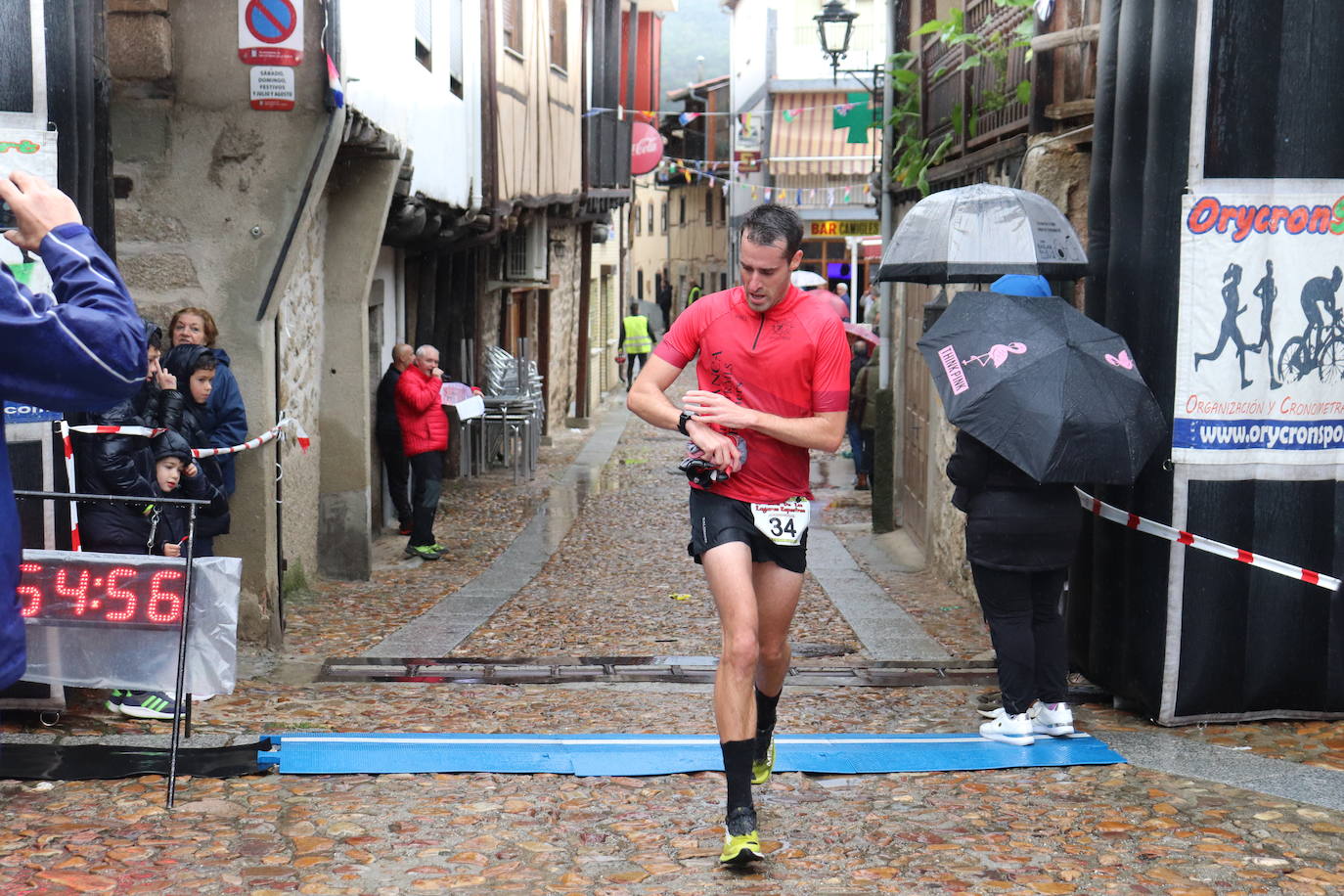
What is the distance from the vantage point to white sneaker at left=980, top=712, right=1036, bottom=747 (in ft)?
18.1

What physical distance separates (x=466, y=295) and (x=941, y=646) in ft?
33.7

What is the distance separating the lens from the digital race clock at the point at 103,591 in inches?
197

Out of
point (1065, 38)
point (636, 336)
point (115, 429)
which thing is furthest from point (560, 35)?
point (115, 429)

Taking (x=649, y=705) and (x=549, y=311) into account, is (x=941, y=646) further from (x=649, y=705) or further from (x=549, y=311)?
(x=549, y=311)

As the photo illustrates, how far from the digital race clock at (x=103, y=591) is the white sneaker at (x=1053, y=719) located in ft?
9.72

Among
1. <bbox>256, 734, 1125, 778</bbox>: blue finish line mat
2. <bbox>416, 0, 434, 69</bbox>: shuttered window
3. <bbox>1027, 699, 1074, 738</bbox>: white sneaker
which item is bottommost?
<bbox>256, 734, 1125, 778</bbox>: blue finish line mat

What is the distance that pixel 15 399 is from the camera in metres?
2.68

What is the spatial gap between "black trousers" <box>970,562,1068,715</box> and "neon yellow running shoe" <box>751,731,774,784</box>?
3.41 feet

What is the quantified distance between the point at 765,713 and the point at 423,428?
7.56 meters

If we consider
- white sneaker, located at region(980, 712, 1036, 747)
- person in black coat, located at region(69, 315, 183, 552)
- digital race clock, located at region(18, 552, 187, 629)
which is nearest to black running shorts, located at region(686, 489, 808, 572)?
white sneaker, located at region(980, 712, 1036, 747)

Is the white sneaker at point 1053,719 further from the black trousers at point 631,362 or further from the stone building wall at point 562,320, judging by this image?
the black trousers at point 631,362

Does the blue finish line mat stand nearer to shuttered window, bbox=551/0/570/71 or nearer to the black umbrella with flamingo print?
the black umbrella with flamingo print

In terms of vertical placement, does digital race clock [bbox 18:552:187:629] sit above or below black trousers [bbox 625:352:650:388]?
above

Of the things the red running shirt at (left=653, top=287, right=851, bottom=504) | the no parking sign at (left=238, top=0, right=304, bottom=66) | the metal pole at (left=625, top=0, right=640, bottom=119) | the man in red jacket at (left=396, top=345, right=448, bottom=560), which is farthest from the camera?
the metal pole at (left=625, top=0, right=640, bottom=119)
